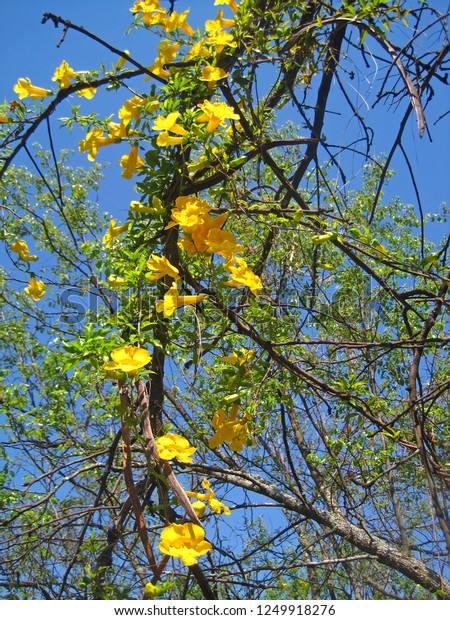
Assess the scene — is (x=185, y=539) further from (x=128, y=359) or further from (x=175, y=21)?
(x=175, y=21)

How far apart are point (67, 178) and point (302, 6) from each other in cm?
538

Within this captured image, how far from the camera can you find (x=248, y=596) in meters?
3.35

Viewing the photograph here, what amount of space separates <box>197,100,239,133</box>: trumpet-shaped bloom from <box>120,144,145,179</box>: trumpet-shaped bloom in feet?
0.80

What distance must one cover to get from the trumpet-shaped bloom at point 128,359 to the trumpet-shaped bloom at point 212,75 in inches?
35.7

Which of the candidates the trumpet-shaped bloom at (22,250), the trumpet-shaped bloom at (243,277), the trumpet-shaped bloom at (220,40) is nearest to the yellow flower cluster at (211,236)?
the trumpet-shaped bloom at (243,277)

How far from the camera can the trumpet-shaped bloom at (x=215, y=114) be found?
5.33ft

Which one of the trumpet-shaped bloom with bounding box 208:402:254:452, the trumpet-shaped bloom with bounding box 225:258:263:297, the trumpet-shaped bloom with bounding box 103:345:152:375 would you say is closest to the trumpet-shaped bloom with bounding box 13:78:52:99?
the trumpet-shaped bloom with bounding box 225:258:263:297

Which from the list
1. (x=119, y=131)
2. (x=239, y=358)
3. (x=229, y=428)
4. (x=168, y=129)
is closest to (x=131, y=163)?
(x=119, y=131)

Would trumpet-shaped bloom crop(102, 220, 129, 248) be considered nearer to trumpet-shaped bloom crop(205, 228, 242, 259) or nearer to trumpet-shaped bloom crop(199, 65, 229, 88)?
trumpet-shaped bloom crop(205, 228, 242, 259)

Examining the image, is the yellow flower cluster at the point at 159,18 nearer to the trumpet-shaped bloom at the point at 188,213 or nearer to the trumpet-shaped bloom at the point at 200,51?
the trumpet-shaped bloom at the point at 200,51

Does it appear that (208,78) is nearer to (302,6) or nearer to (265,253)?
(302,6)

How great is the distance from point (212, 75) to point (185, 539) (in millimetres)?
1344

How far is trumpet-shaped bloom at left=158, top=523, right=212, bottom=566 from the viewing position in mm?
1209

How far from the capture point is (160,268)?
5.32 ft
